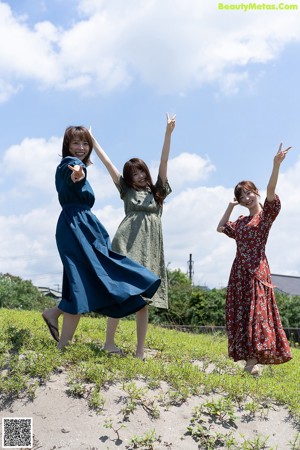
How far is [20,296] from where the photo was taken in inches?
515

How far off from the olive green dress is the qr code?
1.69 metres

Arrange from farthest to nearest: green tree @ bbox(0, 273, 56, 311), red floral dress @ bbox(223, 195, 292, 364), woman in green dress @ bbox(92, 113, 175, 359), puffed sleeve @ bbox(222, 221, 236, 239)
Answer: green tree @ bbox(0, 273, 56, 311) < puffed sleeve @ bbox(222, 221, 236, 239) < red floral dress @ bbox(223, 195, 292, 364) < woman in green dress @ bbox(92, 113, 175, 359)

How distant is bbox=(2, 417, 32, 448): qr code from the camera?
4.02 m

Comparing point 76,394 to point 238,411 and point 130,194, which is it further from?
point 130,194

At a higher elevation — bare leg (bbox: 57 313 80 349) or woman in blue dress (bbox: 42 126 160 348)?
woman in blue dress (bbox: 42 126 160 348)

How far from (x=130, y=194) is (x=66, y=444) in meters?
2.48

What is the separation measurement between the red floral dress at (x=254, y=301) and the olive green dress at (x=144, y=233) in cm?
89

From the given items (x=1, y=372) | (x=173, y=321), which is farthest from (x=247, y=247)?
(x=173, y=321)

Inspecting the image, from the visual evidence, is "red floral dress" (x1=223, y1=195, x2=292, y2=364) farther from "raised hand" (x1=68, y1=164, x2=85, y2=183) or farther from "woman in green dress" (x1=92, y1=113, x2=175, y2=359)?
"raised hand" (x1=68, y1=164, x2=85, y2=183)

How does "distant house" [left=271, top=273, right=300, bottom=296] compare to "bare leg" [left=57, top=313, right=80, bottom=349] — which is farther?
"distant house" [left=271, top=273, right=300, bottom=296]

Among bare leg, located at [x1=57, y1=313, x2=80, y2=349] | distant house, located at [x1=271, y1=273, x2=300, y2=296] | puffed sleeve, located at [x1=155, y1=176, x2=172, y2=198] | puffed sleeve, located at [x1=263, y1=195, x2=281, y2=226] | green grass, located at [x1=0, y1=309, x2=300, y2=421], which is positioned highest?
distant house, located at [x1=271, y1=273, x2=300, y2=296]

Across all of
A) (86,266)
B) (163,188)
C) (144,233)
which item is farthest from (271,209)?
(86,266)

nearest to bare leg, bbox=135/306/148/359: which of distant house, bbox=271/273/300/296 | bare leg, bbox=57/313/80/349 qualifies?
bare leg, bbox=57/313/80/349

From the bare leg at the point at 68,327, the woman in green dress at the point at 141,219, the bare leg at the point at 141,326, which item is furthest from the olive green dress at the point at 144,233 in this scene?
the bare leg at the point at 68,327
